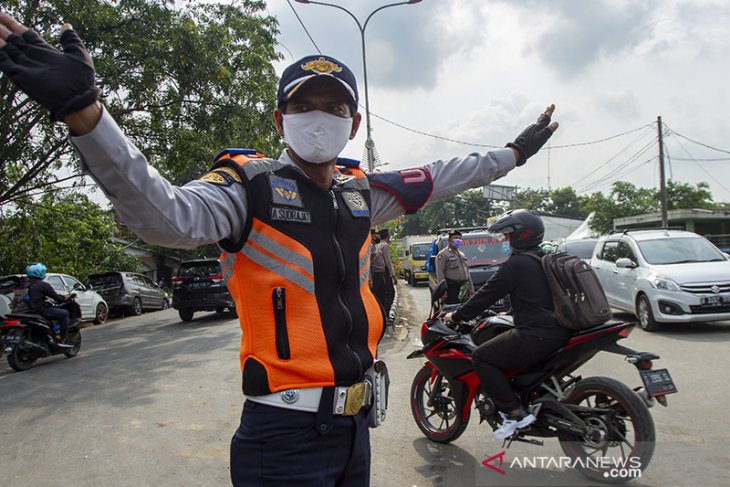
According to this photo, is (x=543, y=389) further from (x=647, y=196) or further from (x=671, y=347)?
(x=647, y=196)

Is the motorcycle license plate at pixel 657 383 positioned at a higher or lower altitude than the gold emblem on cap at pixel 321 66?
lower

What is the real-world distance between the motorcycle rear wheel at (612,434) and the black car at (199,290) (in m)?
11.4

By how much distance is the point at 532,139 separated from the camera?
2.25 m

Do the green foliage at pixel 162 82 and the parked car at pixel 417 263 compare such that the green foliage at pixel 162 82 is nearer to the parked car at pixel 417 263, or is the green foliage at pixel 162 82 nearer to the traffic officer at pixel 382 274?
the traffic officer at pixel 382 274

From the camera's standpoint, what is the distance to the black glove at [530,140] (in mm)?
2236

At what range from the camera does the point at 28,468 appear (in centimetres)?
406

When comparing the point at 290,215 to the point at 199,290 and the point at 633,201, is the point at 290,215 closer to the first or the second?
the point at 199,290

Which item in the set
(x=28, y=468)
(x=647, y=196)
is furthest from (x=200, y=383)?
(x=647, y=196)

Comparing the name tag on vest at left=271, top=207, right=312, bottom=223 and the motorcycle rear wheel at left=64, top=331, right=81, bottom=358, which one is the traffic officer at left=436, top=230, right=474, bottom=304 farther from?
the name tag on vest at left=271, top=207, right=312, bottom=223

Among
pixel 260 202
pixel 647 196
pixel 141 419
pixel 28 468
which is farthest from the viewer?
pixel 647 196

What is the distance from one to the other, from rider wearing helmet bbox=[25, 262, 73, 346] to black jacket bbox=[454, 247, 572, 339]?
301 inches

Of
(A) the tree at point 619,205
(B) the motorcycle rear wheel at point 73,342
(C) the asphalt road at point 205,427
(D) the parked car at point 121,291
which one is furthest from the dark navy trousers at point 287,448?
(A) the tree at point 619,205

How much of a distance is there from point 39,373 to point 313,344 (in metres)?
8.25

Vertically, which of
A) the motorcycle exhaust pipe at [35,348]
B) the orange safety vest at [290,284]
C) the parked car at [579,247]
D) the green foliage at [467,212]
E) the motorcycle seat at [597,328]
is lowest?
the motorcycle exhaust pipe at [35,348]
